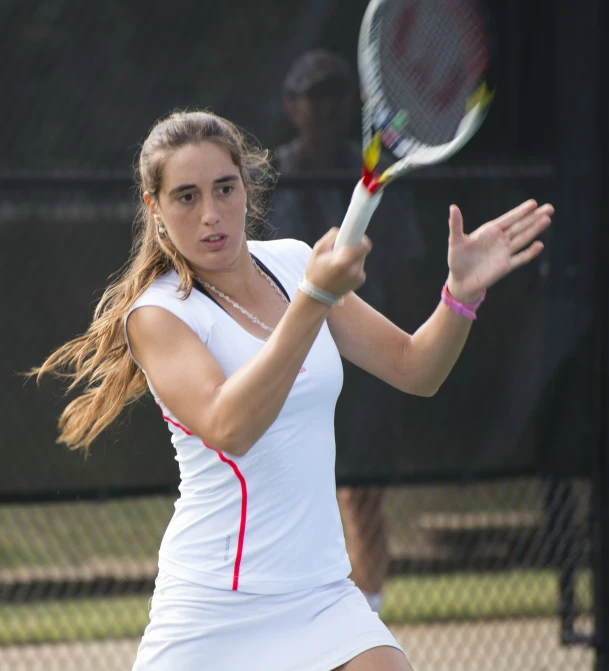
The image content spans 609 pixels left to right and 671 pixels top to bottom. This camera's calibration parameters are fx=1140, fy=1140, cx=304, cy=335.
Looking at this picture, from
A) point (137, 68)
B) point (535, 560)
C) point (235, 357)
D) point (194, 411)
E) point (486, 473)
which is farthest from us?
point (535, 560)

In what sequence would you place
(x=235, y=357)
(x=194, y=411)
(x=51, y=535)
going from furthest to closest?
(x=51, y=535) < (x=235, y=357) < (x=194, y=411)

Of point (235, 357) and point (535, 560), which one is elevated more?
point (235, 357)

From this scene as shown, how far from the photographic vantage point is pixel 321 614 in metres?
2.07

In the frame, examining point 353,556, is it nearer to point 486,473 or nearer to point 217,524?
point 486,473

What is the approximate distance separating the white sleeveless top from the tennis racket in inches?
17.0

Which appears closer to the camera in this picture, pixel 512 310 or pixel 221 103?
pixel 221 103

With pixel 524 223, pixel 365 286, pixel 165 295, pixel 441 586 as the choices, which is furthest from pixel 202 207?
pixel 441 586

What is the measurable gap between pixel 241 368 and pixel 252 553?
432mm

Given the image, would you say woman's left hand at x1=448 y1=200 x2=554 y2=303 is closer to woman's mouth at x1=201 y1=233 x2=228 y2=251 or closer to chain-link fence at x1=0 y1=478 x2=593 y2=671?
woman's mouth at x1=201 y1=233 x2=228 y2=251

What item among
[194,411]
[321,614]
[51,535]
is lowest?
[51,535]

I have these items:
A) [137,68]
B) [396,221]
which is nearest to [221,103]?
[137,68]

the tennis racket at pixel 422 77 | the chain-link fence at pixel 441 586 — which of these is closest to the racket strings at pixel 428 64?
the tennis racket at pixel 422 77

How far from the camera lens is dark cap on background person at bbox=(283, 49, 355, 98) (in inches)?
133

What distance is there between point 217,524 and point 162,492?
4.44 ft
